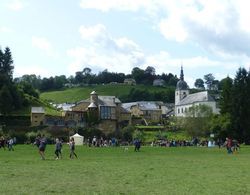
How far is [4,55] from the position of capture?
482 ft

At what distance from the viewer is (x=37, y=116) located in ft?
418

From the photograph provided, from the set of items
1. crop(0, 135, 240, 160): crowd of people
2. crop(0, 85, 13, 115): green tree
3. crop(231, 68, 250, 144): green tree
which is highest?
crop(0, 85, 13, 115): green tree

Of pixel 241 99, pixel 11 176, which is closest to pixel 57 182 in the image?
pixel 11 176

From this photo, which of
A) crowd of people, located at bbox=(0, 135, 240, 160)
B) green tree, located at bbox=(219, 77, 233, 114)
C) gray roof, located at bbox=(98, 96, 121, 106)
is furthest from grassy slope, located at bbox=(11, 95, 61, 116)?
green tree, located at bbox=(219, 77, 233, 114)

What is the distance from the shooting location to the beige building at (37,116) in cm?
12570

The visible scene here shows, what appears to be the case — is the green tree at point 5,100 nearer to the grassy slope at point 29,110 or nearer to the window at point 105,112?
the grassy slope at point 29,110

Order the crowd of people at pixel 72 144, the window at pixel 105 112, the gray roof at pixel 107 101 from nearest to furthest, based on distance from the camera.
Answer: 1. the crowd of people at pixel 72 144
2. the window at pixel 105 112
3. the gray roof at pixel 107 101

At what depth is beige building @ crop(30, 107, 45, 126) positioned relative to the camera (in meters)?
126

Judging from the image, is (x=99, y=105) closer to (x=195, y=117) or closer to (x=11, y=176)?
(x=195, y=117)

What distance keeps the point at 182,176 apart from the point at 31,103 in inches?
4838

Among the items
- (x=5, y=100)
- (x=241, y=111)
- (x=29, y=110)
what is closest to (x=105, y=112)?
(x=29, y=110)

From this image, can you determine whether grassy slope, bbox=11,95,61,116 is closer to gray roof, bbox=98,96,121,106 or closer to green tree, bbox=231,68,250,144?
gray roof, bbox=98,96,121,106

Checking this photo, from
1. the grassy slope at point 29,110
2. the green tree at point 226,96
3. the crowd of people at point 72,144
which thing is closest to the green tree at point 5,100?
the grassy slope at point 29,110

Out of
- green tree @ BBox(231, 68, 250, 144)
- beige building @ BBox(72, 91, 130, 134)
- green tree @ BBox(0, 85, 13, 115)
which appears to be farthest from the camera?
beige building @ BBox(72, 91, 130, 134)
